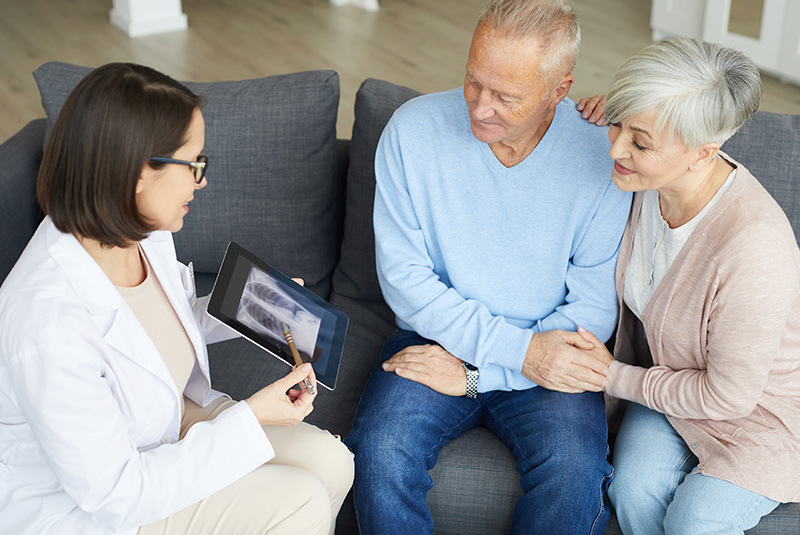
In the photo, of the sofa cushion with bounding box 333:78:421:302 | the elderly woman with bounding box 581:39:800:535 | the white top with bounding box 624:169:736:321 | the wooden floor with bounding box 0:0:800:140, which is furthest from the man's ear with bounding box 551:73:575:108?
the wooden floor with bounding box 0:0:800:140

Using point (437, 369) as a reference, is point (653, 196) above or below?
above

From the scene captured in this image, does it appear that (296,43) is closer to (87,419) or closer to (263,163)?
(263,163)

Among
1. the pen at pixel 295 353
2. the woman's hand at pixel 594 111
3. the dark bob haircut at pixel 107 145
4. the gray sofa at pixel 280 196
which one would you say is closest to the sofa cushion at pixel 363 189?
the gray sofa at pixel 280 196

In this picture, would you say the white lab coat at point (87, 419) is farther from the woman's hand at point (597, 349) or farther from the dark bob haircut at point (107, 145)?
the woman's hand at point (597, 349)

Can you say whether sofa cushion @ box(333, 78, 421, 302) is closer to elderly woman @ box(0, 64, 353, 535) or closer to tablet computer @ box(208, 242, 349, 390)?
tablet computer @ box(208, 242, 349, 390)

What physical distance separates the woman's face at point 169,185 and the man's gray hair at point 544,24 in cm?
62

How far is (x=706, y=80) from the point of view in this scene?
4.56 ft

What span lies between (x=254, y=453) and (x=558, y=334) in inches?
28.3

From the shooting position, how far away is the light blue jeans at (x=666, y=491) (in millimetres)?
1466

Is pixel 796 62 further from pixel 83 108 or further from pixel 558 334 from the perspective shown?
pixel 83 108

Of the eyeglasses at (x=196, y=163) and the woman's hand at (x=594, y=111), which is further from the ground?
the woman's hand at (x=594, y=111)

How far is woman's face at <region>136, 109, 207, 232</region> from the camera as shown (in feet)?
3.99

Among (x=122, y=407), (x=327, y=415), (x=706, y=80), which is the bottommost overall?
(x=327, y=415)

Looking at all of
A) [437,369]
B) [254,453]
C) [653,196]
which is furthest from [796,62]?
[254,453]
